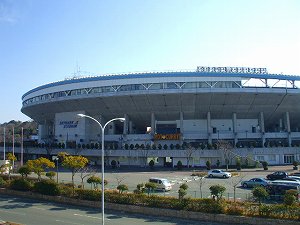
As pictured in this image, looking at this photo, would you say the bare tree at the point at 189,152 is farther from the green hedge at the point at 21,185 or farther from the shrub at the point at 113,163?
the green hedge at the point at 21,185

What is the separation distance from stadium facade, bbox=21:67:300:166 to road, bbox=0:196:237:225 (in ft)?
110

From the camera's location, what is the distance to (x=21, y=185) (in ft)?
121

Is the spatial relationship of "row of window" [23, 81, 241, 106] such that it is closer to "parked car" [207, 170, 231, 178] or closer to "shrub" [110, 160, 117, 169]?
"shrub" [110, 160, 117, 169]

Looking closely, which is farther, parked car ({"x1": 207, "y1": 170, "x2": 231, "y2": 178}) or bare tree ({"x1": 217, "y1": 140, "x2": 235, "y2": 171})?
bare tree ({"x1": 217, "y1": 140, "x2": 235, "y2": 171})

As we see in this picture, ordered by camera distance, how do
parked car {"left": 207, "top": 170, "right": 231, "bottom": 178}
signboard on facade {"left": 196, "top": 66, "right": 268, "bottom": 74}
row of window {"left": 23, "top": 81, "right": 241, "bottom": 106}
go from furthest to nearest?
signboard on facade {"left": 196, "top": 66, "right": 268, "bottom": 74} → row of window {"left": 23, "top": 81, "right": 241, "bottom": 106} → parked car {"left": 207, "top": 170, "right": 231, "bottom": 178}

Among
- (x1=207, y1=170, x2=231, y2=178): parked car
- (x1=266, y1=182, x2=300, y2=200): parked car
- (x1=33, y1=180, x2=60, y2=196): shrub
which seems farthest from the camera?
(x1=207, y1=170, x2=231, y2=178): parked car

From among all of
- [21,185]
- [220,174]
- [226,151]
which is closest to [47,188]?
[21,185]

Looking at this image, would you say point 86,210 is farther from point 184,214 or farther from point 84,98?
point 84,98

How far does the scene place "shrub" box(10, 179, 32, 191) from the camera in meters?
36.5

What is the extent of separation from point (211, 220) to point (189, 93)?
38.6 metres

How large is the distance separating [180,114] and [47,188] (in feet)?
126

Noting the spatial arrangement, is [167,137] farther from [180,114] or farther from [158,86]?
[158,86]

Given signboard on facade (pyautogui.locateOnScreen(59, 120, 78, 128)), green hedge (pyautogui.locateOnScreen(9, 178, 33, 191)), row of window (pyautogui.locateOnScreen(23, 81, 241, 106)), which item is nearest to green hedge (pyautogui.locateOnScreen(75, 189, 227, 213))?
green hedge (pyautogui.locateOnScreen(9, 178, 33, 191))

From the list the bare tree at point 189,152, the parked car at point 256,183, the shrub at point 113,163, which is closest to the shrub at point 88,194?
the parked car at point 256,183
